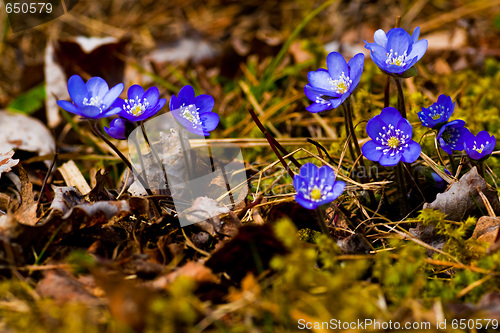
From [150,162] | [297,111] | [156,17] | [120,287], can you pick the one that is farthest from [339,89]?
[156,17]

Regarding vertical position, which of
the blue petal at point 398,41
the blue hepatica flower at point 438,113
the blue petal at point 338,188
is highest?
the blue petal at point 398,41

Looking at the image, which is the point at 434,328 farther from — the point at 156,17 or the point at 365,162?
the point at 156,17

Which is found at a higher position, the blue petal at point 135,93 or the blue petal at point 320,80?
the blue petal at point 135,93

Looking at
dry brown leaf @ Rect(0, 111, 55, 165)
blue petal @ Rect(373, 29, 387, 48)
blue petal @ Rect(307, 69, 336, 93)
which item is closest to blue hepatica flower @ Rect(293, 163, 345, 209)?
blue petal @ Rect(307, 69, 336, 93)

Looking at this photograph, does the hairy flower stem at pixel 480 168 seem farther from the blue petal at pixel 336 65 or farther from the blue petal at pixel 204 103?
the blue petal at pixel 204 103

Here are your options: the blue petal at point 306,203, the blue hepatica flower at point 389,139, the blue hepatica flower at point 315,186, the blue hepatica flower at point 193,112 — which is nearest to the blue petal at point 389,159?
the blue hepatica flower at point 389,139

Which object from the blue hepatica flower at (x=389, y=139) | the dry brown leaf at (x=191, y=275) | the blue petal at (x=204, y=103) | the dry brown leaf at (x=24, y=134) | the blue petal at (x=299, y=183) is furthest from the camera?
the dry brown leaf at (x=24, y=134)

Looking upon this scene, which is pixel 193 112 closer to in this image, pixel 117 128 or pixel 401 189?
pixel 117 128
